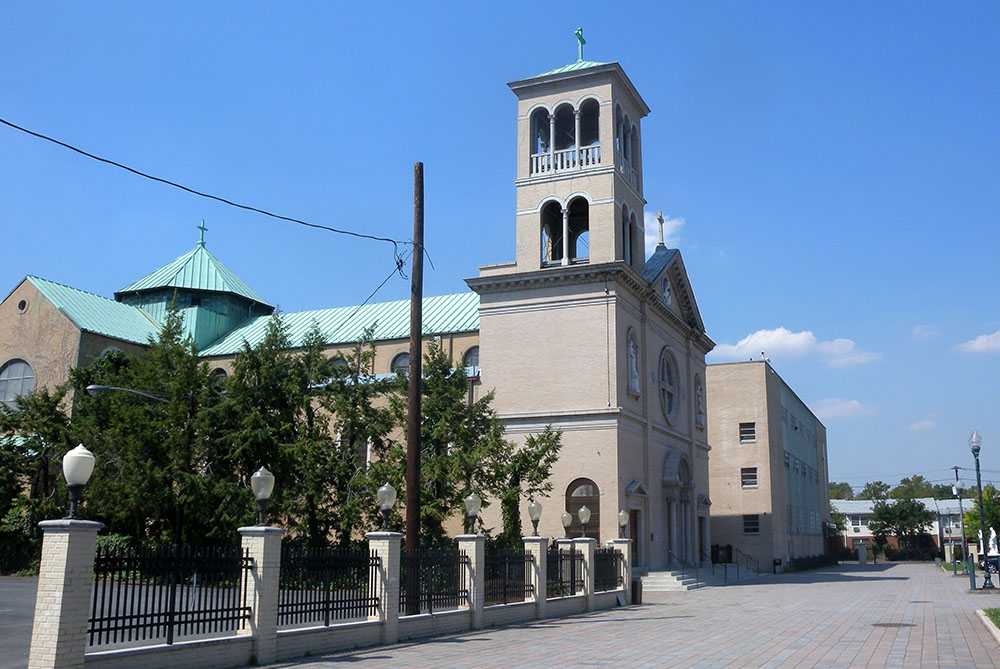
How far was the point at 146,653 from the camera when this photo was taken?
1234 cm

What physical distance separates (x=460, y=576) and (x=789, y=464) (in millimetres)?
51113

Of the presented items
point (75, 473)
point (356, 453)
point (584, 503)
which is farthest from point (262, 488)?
point (584, 503)

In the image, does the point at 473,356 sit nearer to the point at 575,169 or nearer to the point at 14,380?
the point at 575,169

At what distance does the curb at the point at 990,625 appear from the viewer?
17462 mm

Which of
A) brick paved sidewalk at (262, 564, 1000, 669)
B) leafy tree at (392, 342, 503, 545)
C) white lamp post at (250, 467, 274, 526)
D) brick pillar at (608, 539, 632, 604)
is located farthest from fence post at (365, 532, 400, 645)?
brick pillar at (608, 539, 632, 604)

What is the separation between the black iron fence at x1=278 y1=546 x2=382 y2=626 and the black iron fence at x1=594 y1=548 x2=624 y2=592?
38.2 ft

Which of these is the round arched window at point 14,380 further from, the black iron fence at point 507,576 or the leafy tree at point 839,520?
the leafy tree at point 839,520

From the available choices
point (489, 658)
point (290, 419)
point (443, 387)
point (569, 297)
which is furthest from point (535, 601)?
point (569, 297)

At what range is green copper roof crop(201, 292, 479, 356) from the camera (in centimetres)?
4503

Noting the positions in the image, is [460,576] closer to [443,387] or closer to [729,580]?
[443,387]

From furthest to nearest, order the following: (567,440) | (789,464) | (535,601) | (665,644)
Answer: (789,464) < (567,440) < (535,601) < (665,644)

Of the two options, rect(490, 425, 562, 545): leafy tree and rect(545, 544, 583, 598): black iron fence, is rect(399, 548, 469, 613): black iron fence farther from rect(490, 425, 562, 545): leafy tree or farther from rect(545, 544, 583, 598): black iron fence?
rect(490, 425, 562, 545): leafy tree

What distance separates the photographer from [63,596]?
11.3 metres

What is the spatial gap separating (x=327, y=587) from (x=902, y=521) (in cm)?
8786
